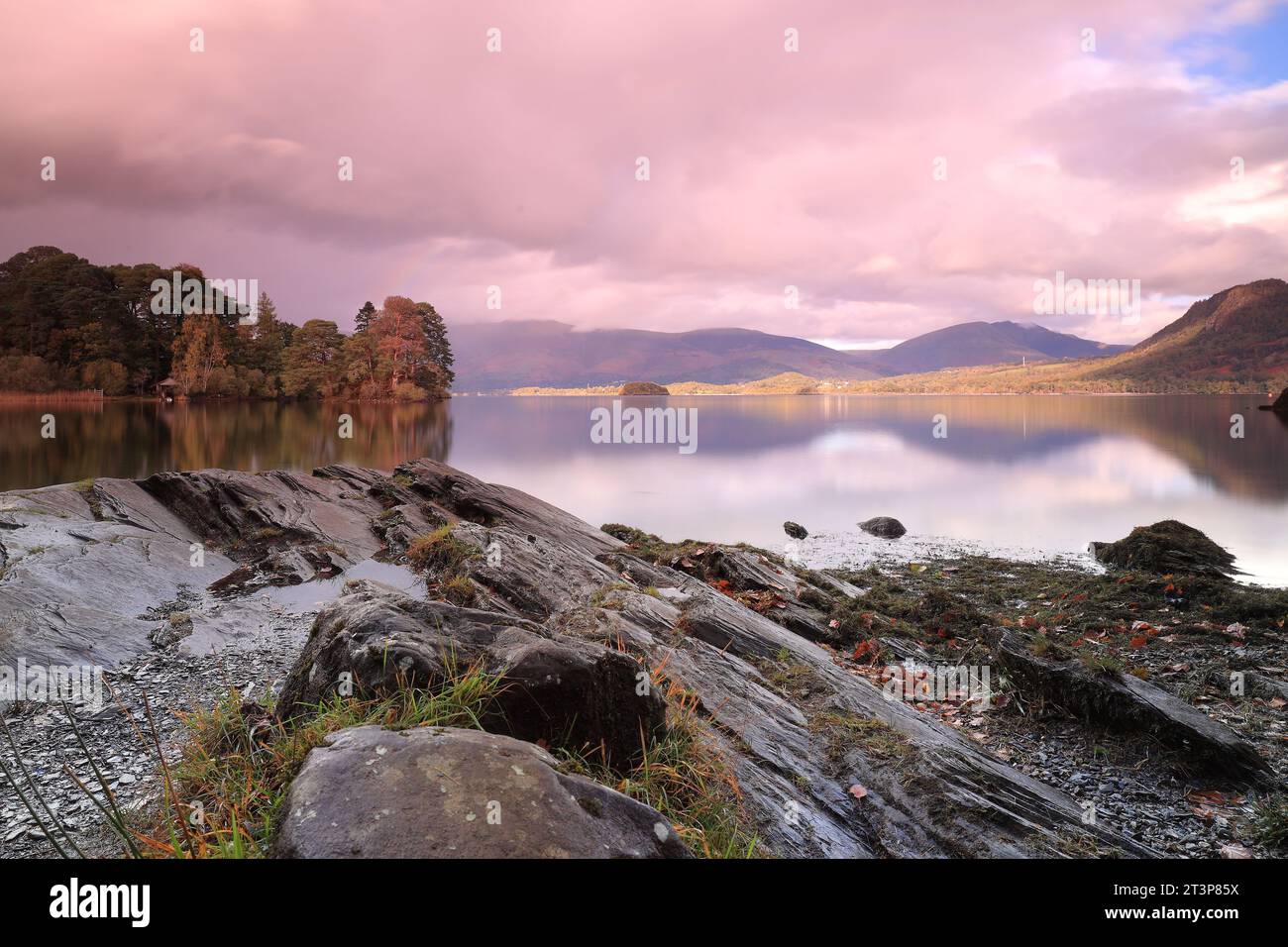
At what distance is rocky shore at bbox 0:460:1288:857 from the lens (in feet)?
12.2

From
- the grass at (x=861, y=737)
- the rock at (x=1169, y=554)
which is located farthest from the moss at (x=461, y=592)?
the rock at (x=1169, y=554)

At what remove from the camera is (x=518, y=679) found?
4898 mm

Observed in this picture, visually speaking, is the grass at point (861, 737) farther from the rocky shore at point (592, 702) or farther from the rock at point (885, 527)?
the rock at point (885, 527)

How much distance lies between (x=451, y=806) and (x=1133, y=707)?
877cm

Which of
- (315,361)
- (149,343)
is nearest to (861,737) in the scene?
(149,343)

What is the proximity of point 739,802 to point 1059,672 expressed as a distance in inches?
255

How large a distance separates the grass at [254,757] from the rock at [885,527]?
23973 millimetres

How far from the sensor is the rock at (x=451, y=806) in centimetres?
311

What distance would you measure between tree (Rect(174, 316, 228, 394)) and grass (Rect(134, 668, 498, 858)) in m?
89.8

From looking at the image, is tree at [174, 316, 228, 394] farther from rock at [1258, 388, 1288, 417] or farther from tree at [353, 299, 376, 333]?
rock at [1258, 388, 1288, 417]

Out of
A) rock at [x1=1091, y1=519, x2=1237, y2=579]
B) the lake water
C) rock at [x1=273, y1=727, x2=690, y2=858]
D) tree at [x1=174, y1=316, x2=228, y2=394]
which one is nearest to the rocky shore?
rock at [x1=273, y1=727, x2=690, y2=858]

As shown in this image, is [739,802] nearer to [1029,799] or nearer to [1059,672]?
[1029,799]

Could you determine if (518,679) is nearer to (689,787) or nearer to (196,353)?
(689,787)
